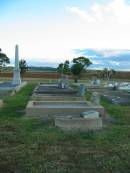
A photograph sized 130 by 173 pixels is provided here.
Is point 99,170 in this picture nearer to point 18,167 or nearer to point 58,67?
point 18,167

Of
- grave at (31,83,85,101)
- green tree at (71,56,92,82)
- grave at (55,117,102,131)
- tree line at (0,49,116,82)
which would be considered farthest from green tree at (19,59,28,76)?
grave at (55,117,102,131)

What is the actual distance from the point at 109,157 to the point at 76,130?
3.03 meters

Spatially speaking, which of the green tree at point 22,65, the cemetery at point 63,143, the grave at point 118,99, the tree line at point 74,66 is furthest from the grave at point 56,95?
the green tree at point 22,65

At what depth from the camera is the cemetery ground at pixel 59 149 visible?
22.4ft

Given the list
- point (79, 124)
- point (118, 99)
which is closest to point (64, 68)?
point (118, 99)

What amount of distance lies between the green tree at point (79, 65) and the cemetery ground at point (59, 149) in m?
48.7

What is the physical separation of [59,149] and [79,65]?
53074mm

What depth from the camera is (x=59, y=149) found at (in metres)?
8.20

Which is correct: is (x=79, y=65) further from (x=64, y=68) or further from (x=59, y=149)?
(x=59, y=149)

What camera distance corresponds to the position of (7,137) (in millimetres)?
9383

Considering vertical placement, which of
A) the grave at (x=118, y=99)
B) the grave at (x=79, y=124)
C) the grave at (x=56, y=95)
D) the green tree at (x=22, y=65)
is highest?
the green tree at (x=22, y=65)

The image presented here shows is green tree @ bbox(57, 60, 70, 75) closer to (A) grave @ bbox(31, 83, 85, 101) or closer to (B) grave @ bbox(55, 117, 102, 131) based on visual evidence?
(A) grave @ bbox(31, 83, 85, 101)

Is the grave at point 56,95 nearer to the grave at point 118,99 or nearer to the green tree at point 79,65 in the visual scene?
the grave at point 118,99

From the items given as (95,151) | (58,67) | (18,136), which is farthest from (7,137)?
(58,67)
